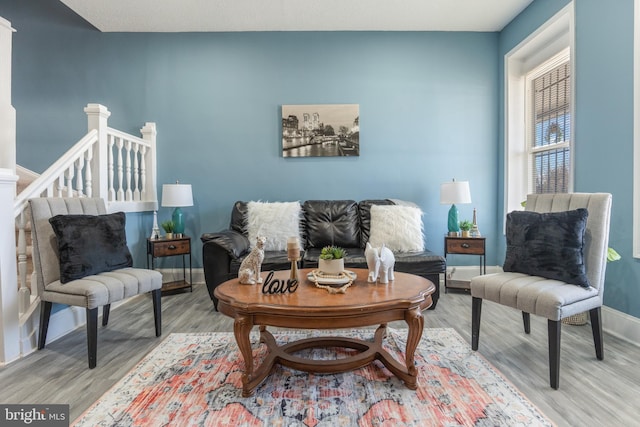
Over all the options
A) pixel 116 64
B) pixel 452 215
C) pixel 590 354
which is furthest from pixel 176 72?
pixel 590 354

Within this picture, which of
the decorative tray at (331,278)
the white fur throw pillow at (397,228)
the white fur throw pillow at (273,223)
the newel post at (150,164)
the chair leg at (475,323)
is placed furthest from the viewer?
the newel post at (150,164)

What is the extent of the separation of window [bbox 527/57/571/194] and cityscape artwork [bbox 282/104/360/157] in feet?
6.27

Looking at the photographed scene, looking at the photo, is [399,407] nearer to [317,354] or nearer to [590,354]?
[317,354]

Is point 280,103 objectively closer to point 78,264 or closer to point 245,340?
point 78,264

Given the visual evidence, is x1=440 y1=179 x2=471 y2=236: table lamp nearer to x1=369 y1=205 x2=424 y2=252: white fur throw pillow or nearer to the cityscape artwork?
x1=369 y1=205 x2=424 y2=252: white fur throw pillow

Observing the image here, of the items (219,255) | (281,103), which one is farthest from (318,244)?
(281,103)

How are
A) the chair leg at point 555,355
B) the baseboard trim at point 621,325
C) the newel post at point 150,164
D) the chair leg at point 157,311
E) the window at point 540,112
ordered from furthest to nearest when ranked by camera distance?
the newel post at point 150,164 < the window at point 540,112 < the chair leg at point 157,311 < the baseboard trim at point 621,325 < the chair leg at point 555,355

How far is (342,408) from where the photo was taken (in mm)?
1548

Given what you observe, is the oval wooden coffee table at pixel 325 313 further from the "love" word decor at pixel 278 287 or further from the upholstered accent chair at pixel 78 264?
the upholstered accent chair at pixel 78 264

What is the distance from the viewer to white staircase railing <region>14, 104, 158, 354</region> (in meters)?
2.26

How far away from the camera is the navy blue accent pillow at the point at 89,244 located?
7.06 feet

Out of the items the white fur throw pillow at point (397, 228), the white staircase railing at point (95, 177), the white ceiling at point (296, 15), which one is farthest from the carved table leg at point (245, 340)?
the white ceiling at point (296, 15)

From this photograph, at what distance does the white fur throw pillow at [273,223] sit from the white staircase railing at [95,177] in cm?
126

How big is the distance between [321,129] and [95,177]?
2.31 metres
